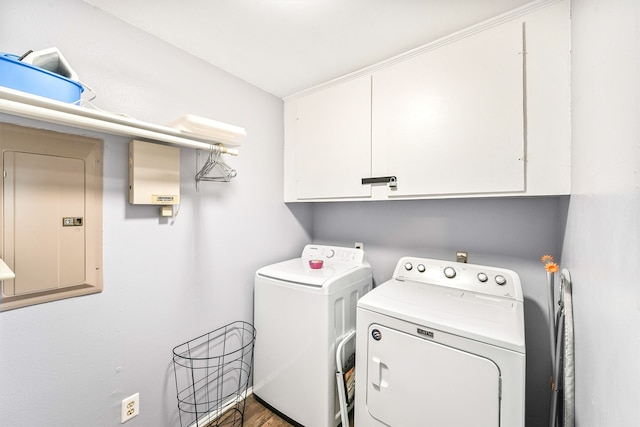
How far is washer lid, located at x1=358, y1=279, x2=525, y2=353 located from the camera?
102cm

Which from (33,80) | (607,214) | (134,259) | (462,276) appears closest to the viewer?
(607,214)

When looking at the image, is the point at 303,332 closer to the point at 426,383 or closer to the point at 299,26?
the point at 426,383

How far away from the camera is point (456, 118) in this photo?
4.37 feet

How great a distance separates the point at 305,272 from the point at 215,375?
35.5 inches

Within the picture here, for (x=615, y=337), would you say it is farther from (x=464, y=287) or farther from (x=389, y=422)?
(x=389, y=422)

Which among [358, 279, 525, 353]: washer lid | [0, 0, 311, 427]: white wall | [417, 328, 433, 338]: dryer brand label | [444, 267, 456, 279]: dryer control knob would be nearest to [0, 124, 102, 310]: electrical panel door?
[0, 0, 311, 427]: white wall

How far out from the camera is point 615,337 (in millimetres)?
523

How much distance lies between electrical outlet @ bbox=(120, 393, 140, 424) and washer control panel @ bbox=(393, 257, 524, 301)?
162 cm

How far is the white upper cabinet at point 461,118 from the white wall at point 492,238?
348 millimetres

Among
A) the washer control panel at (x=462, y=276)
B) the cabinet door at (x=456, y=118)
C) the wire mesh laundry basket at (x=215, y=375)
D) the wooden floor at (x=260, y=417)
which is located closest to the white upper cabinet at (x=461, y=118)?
the cabinet door at (x=456, y=118)

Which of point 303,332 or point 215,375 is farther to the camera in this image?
point 215,375

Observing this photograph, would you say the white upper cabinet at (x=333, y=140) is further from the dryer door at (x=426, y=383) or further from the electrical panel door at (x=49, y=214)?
the electrical panel door at (x=49, y=214)

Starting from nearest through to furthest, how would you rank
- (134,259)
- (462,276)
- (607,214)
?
(607,214) < (134,259) < (462,276)

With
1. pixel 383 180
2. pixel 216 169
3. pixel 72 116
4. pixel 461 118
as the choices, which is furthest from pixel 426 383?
pixel 72 116
